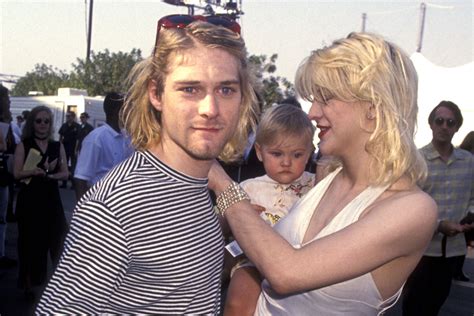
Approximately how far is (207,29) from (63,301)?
818 mm

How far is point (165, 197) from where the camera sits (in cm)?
178

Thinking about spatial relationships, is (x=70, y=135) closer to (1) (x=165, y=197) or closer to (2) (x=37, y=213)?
(2) (x=37, y=213)

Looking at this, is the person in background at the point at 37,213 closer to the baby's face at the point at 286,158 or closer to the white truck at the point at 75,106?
the baby's face at the point at 286,158

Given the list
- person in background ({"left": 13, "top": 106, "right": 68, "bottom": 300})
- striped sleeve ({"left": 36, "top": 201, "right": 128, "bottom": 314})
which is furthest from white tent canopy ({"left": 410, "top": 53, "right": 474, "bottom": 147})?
striped sleeve ({"left": 36, "top": 201, "right": 128, "bottom": 314})

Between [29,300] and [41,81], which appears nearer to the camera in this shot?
[29,300]

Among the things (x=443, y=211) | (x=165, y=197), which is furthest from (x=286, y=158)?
(x=443, y=211)

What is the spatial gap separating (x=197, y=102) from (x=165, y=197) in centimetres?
27

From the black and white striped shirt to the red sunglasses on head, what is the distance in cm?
37

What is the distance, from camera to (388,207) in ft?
6.64

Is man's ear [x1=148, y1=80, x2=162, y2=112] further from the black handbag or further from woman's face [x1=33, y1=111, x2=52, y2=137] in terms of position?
the black handbag

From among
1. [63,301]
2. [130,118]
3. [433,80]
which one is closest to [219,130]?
[130,118]

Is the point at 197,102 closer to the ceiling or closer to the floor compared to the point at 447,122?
closer to the ceiling

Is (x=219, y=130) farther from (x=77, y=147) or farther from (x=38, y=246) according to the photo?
(x=77, y=147)

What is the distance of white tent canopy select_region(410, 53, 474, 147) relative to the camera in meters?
14.4
